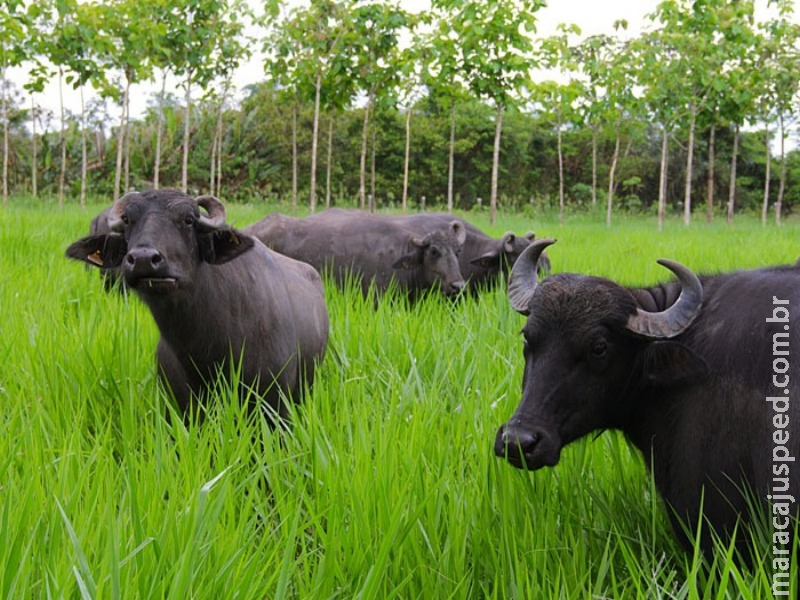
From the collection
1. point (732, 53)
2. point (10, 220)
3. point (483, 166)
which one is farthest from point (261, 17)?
point (483, 166)

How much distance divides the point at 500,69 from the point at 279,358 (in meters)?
13.7

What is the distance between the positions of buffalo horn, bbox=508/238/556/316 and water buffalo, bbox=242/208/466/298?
4.26 meters

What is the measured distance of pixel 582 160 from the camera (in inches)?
1608

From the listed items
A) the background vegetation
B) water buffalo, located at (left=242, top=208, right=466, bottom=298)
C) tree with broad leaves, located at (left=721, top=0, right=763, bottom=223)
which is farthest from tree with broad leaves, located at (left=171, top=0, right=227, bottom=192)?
tree with broad leaves, located at (left=721, top=0, right=763, bottom=223)

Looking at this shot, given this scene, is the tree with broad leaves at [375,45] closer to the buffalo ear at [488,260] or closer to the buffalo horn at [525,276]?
the buffalo ear at [488,260]

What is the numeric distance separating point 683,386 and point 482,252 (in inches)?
247

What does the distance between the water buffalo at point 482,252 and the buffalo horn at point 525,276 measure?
514 centimetres

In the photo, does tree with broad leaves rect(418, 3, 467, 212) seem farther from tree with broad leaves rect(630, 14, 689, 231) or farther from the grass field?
the grass field

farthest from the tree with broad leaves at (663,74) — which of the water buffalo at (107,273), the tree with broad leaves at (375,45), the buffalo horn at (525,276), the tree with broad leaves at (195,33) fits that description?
the buffalo horn at (525,276)

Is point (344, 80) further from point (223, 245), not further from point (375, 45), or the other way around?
point (223, 245)

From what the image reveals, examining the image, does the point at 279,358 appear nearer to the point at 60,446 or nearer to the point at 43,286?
the point at 60,446

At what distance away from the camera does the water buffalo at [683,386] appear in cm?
222

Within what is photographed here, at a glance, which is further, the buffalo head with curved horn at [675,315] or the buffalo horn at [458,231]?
the buffalo horn at [458,231]

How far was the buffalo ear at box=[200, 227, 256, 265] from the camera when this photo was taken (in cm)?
362
